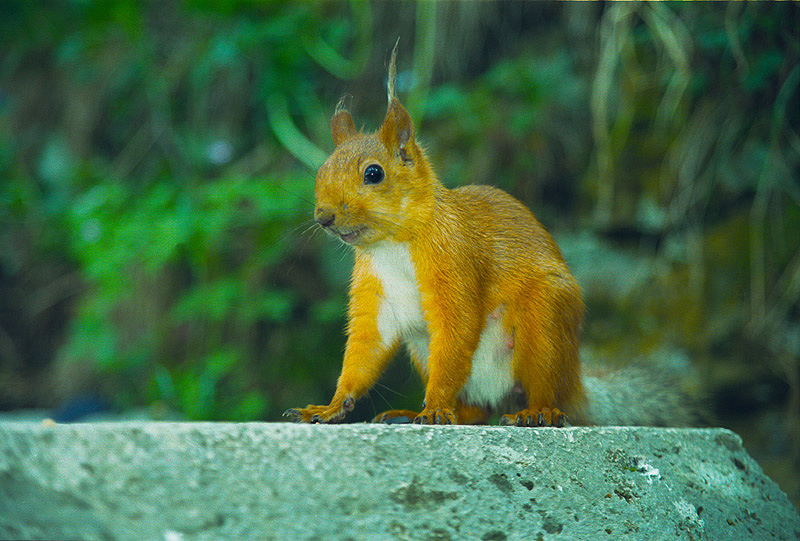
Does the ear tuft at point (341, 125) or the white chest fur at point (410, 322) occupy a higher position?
the ear tuft at point (341, 125)

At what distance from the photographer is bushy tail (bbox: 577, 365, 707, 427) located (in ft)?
7.08

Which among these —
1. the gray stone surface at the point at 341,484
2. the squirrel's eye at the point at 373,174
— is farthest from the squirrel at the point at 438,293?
the gray stone surface at the point at 341,484

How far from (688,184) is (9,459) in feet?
10.3

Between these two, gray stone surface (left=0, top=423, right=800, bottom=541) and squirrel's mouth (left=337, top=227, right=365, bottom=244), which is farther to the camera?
squirrel's mouth (left=337, top=227, right=365, bottom=244)

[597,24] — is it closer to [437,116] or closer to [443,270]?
[437,116]

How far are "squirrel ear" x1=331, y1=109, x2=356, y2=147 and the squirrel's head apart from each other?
129 mm

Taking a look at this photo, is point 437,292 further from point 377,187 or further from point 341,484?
point 341,484

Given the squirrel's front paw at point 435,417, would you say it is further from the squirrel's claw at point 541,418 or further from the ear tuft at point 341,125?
the ear tuft at point 341,125

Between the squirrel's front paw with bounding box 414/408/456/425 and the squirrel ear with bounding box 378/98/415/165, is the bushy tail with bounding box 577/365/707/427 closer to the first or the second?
the squirrel's front paw with bounding box 414/408/456/425

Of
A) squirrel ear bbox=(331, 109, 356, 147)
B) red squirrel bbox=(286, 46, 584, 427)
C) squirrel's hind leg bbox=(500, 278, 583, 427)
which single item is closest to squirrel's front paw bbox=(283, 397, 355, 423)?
red squirrel bbox=(286, 46, 584, 427)

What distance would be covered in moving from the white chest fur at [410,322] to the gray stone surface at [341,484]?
1.08 feet

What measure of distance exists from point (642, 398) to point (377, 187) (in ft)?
3.62

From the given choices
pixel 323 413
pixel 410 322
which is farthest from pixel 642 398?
pixel 323 413

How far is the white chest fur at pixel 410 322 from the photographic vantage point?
1.77 m
